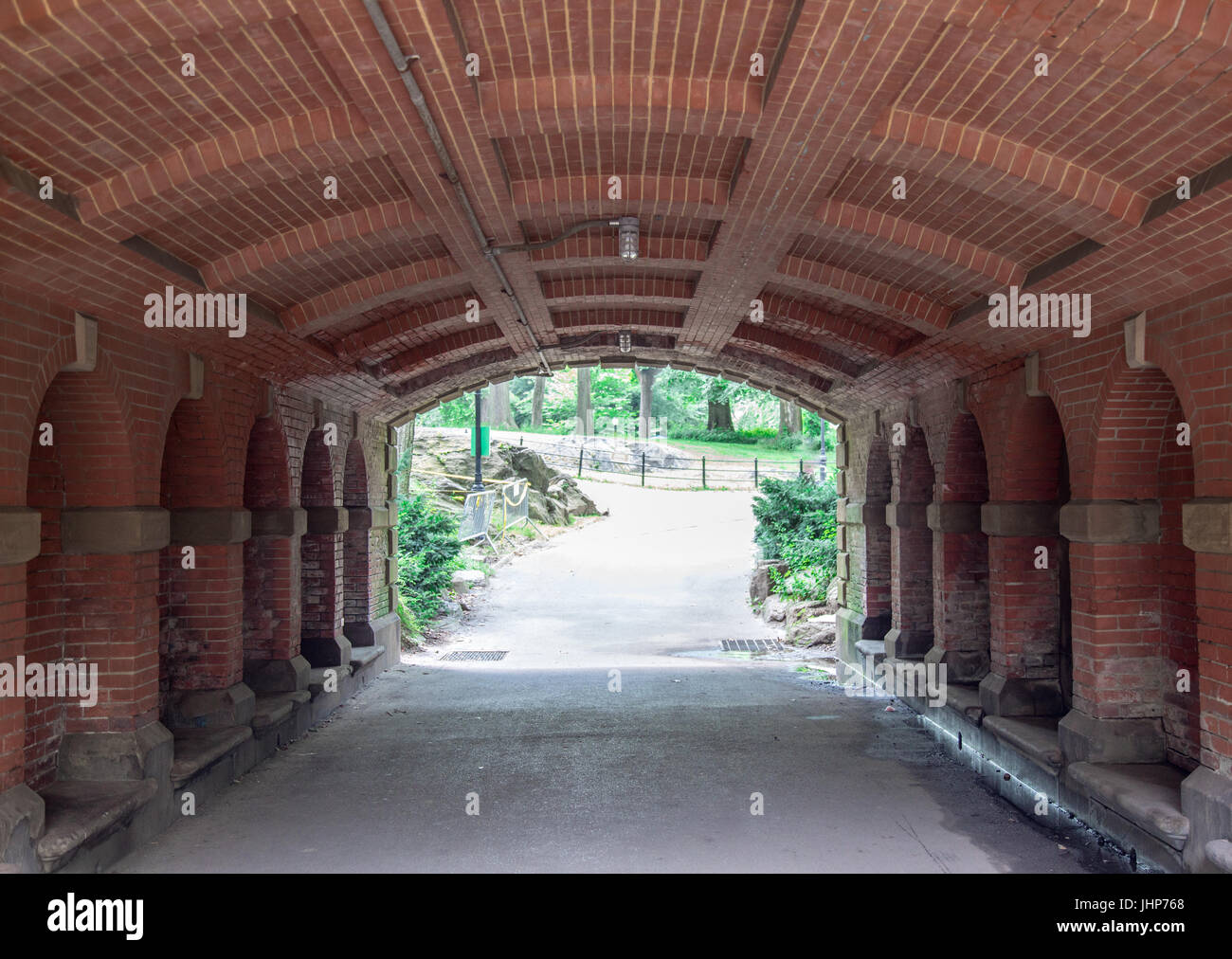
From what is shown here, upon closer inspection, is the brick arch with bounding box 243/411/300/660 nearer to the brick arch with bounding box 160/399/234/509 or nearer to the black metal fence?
the brick arch with bounding box 160/399/234/509

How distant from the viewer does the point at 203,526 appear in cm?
780

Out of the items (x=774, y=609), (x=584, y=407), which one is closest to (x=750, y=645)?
(x=774, y=609)

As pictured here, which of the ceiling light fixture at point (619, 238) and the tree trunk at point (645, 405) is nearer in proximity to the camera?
the ceiling light fixture at point (619, 238)

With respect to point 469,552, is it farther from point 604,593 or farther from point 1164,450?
point 1164,450

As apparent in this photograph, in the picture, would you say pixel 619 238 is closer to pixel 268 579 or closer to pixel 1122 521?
pixel 1122 521

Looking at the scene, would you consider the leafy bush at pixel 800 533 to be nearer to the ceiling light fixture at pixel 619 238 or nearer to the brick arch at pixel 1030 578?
the brick arch at pixel 1030 578

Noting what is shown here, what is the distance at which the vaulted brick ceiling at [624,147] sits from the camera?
3895 mm

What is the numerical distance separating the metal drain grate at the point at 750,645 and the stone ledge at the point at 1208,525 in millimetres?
9990

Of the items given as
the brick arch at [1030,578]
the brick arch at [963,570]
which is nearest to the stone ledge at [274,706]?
the brick arch at [1030,578]

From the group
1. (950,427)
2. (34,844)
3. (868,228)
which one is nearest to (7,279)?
(34,844)

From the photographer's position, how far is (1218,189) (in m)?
4.30

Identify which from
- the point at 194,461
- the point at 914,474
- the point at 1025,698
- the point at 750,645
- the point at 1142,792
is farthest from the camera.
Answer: the point at 750,645

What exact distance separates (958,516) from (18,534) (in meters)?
7.68

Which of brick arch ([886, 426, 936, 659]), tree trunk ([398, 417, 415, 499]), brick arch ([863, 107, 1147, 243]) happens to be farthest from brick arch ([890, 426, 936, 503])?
tree trunk ([398, 417, 415, 499])
